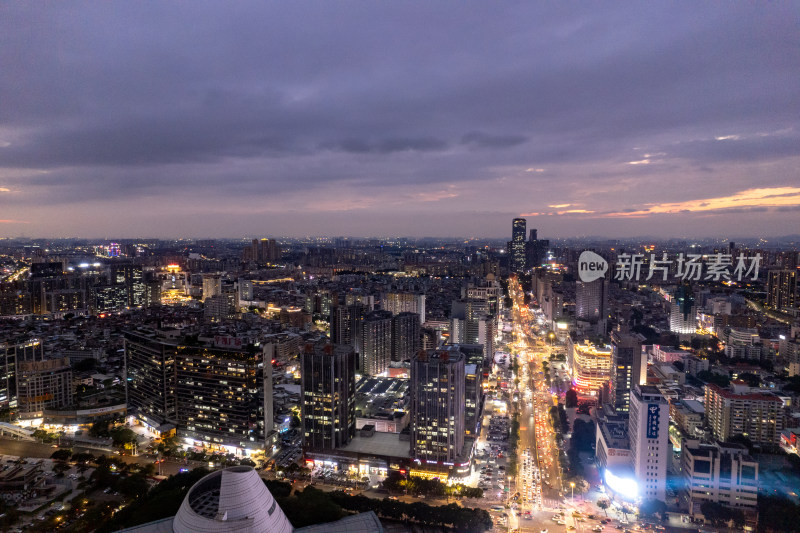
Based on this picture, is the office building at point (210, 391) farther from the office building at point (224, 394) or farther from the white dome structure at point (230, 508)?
the white dome structure at point (230, 508)

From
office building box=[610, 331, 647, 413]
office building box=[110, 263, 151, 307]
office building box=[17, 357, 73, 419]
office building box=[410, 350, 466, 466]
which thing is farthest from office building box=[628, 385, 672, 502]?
office building box=[110, 263, 151, 307]

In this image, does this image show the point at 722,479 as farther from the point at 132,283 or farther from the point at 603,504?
the point at 132,283

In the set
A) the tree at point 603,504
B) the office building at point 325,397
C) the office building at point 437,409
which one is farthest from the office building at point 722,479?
the office building at point 325,397

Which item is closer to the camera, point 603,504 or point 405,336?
point 603,504

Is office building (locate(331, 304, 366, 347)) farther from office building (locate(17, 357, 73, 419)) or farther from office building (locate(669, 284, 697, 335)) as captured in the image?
office building (locate(669, 284, 697, 335))

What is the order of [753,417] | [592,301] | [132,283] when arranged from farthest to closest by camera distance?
[132,283] → [592,301] → [753,417]

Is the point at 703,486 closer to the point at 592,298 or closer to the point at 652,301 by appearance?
the point at 592,298

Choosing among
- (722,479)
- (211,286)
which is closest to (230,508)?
(722,479)

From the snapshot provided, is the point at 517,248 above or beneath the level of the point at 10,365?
above
